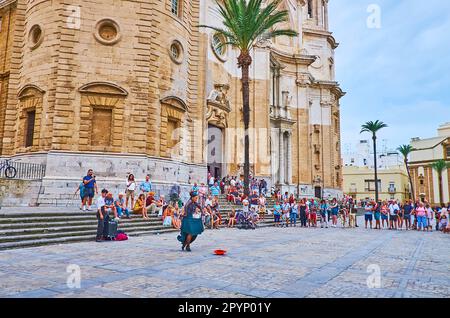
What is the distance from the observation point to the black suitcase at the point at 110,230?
1185 centimetres

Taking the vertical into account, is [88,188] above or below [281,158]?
below

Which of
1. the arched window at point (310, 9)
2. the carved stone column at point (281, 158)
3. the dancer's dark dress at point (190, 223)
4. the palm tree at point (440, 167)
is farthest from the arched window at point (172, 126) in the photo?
the palm tree at point (440, 167)

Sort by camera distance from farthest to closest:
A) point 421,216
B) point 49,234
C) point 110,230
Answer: point 421,216, point 110,230, point 49,234

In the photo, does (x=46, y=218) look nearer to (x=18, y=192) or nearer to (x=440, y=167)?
(x=18, y=192)

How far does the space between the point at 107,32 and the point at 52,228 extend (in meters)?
12.8

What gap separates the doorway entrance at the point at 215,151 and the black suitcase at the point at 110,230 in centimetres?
1715

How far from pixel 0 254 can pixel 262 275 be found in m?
6.47

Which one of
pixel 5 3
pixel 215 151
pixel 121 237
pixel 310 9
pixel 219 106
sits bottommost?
pixel 121 237

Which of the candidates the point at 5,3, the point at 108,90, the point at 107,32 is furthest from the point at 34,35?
the point at 108,90

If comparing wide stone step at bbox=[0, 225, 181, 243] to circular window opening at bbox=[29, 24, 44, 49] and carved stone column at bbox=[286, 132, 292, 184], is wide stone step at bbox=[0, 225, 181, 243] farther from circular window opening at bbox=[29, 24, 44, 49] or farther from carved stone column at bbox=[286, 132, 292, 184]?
carved stone column at bbox=[286, 132, 292, 184]

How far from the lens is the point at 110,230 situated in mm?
11898

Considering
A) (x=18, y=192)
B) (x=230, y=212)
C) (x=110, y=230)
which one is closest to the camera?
(x=110, y=230)
